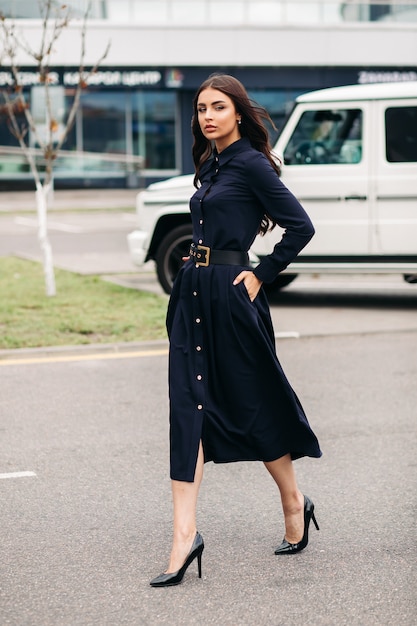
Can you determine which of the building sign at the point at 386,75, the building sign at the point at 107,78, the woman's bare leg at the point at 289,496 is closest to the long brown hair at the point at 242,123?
the woman's bare leg at the point at 289,496

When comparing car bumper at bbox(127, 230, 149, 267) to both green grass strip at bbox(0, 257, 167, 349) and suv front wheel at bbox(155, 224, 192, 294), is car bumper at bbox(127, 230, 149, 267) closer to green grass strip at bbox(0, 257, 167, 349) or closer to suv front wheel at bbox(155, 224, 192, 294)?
suv front wheel at bbox(155, 224, 192, 294)

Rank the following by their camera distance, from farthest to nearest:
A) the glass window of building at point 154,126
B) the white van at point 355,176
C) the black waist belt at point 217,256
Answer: the glass window of building at point 154,126 < the white van at point 355,176 < the black waist belt at point 217,256

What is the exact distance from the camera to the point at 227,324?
4078mm

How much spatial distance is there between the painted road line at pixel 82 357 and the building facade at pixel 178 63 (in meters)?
23.6

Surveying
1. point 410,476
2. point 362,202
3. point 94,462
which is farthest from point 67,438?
point 362,202

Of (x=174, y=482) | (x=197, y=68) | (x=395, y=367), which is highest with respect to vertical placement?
(x=197, y=68)

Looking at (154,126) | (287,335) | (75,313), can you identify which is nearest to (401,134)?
(287,335)

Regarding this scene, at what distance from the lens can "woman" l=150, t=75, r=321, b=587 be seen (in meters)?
4.04

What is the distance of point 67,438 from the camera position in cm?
614

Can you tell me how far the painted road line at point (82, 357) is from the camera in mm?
8320

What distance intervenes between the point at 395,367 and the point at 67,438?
2904mm

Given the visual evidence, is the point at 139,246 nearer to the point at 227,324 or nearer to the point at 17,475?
the point at 17,475

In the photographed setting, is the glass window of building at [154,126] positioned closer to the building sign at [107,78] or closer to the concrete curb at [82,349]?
the building sign at [107,78]

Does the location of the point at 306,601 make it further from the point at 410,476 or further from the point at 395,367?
the point at 395,367
